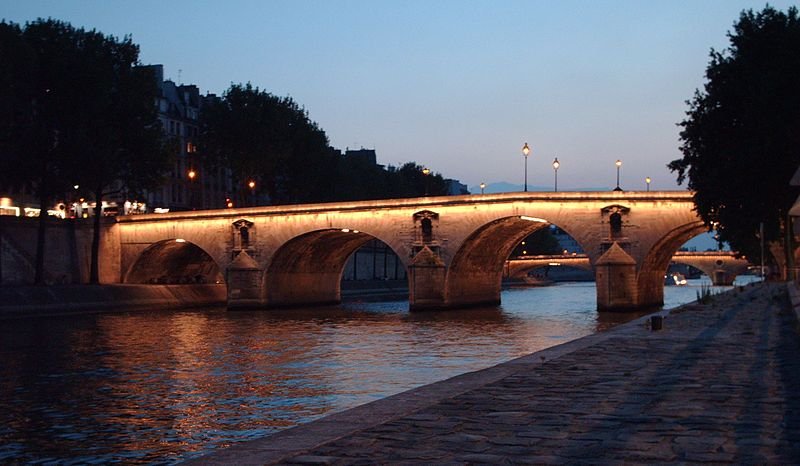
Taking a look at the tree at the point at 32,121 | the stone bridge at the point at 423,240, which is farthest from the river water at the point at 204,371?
the tree at the point at 32,121

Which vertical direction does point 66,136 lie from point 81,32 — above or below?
below

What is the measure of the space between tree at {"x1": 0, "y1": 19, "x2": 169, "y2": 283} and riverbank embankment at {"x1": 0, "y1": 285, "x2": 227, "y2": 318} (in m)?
3.67

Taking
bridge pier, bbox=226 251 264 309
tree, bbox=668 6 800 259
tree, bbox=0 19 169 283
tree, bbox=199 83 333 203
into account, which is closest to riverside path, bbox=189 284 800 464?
tree, bbox=668 6 800 259

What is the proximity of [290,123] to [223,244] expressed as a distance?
82.6 ft

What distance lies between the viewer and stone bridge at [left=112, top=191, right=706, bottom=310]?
62.9 meters

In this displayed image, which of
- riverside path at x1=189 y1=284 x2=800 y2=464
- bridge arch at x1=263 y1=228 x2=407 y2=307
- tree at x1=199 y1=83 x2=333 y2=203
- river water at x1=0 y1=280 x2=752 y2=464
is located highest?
tree at x1=199 y1=83 x2=333 y2=203

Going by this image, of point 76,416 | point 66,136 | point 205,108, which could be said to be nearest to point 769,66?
point 76,416

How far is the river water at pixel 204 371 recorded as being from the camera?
1759 centimetres

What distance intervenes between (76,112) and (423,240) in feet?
81.4

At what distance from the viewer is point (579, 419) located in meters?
11.8

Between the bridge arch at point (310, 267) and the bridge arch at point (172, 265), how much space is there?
558cm

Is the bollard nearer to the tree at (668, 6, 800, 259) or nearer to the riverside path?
the riverside path

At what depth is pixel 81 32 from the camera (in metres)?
71.2

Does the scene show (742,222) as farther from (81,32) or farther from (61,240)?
(61,240)
